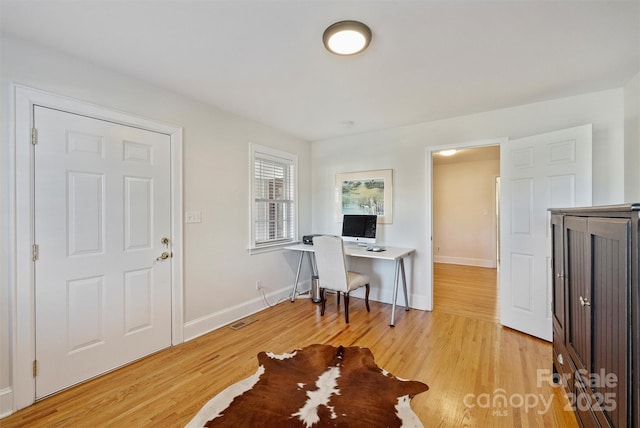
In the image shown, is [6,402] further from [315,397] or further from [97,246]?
[315,397]

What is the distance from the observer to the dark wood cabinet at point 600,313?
2.98ft

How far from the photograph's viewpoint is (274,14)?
1546mm

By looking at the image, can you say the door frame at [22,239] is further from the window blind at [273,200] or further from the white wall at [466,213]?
the white wall at [466,213]

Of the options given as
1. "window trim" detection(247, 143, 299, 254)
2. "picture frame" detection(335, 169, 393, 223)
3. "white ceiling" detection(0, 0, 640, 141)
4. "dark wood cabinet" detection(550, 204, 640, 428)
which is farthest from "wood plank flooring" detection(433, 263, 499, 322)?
"white ceiling" detection(0, 0, 640, 141)

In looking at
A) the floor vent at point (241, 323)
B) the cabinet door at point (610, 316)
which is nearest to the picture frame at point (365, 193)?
the floor vent at point (241, 323)

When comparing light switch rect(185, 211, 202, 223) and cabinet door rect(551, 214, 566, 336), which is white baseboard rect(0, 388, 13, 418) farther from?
cabinet door rect(551, 214, 566, 336)

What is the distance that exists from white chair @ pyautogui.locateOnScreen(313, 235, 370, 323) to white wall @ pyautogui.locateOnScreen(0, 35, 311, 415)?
83cm

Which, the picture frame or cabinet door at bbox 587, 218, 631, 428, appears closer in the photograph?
cabinet door at bbox 587, 218, 631, 428

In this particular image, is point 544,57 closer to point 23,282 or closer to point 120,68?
point 120,68

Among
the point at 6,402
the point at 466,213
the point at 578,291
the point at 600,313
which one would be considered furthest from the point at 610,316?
the point at 466,213

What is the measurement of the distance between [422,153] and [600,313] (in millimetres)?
2613

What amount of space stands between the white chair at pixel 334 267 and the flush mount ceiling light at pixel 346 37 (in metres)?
1.78

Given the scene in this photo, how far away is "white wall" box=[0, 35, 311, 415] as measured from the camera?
1.70 metres

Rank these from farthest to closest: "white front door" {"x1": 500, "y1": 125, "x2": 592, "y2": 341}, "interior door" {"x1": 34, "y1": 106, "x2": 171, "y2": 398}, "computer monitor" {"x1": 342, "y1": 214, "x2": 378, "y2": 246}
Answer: "computer monitor" {"x1": 342, "y1": 214, "x2": 378, "y2": 246}
"white front door" {"x1": 500, "y1": 125, "x2": 592, "y2": 341}
"interior door" {"x1": 34, "y1": 106, "x2": 171, "y2": 398}
